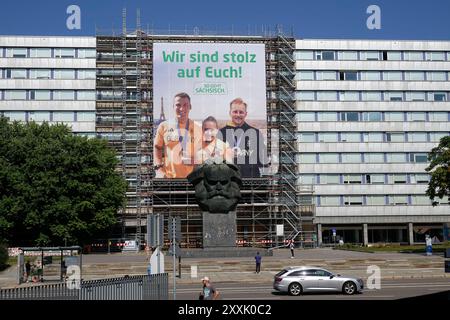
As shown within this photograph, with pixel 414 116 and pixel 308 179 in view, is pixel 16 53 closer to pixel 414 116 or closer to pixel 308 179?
pixel 308 179

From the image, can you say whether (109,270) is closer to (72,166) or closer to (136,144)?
(72,166)

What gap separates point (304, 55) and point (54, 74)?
104 feet

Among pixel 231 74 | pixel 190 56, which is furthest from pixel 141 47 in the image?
pixel 231 74

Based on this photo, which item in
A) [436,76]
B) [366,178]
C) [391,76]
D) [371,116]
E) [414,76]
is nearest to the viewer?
[366,178]

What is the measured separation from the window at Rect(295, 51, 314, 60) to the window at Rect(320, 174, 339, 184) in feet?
50.3

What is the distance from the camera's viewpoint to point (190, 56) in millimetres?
69000

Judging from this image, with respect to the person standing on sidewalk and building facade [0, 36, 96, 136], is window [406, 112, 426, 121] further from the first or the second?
the person standing on sidewalk

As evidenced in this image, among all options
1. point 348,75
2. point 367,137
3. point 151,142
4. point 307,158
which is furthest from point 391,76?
point 151,142

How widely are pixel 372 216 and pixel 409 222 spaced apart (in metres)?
4.76

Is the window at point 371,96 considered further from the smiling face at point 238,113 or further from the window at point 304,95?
the smiling face at point 238,113

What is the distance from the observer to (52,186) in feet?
180

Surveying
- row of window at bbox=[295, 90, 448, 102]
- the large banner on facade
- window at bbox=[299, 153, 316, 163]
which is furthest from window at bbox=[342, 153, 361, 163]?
the large banner on facade

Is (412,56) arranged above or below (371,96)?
above
